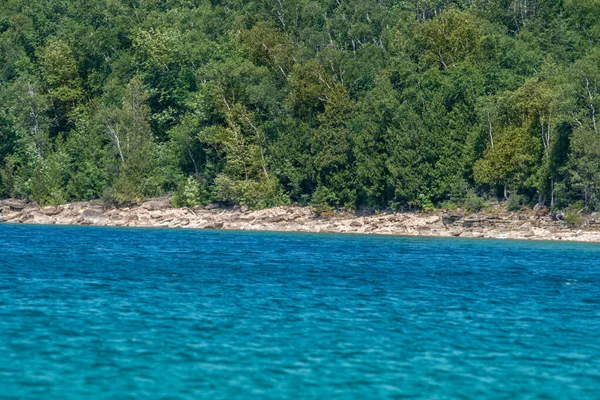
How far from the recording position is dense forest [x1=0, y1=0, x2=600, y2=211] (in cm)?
8688

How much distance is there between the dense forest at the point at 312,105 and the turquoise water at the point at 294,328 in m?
33.2

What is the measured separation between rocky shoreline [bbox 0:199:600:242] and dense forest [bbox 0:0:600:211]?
1.87m

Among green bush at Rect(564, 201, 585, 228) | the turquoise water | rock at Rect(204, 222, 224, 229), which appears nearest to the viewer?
the turquoise water

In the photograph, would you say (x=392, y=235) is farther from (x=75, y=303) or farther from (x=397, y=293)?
(x=75, y=303)

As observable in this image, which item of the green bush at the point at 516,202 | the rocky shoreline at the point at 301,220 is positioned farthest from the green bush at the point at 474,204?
the green bush at the point at 516,202

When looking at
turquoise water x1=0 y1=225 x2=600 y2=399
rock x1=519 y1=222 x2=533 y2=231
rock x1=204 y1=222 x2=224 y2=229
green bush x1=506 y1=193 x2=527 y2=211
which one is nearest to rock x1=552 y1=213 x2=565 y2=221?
rock x1=519 y1=222 x2=533 y2=231

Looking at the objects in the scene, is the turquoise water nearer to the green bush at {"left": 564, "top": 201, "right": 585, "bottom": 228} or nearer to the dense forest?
the green bush at {"left": 564, "top": 201, "right": 585, "bottom": 228}

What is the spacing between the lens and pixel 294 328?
94.3 ft

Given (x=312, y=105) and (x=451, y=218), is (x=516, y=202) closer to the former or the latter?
(x=451, y=218)

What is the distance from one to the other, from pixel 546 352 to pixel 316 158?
71.7 metres

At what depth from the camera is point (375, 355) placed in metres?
24.7

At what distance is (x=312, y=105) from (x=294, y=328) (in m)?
75.0

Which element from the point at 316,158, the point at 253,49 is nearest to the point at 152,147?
the point at 253,49

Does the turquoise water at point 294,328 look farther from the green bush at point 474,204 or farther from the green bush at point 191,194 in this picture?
the green bush at point 191,194
